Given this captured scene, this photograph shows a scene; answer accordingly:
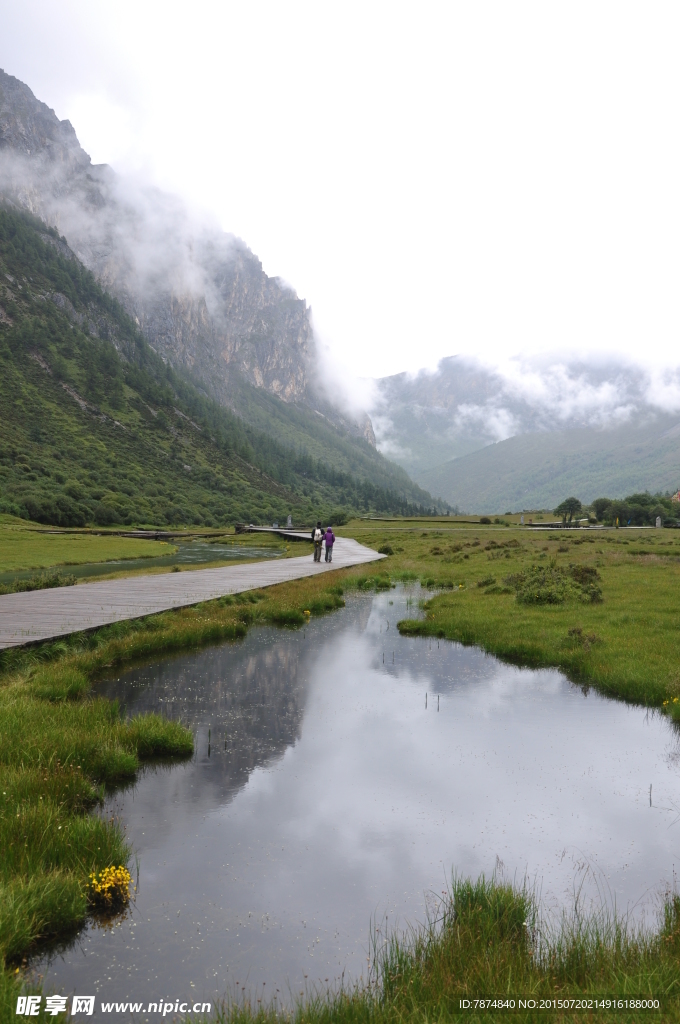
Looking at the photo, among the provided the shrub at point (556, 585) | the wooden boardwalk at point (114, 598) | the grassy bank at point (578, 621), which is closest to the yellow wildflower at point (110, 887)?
the wooden boardwalk at point (114, 598)

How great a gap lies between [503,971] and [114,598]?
22.5 meters

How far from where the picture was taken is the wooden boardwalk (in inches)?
703

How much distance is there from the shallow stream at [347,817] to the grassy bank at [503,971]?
0.52 m

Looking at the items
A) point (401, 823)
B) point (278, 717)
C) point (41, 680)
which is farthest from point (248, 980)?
point (41, 680)

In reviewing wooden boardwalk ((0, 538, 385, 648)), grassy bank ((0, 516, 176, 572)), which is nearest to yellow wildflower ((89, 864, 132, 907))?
wooden boardwalk ((0, 538, 385, 648))

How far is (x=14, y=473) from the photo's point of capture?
125 m

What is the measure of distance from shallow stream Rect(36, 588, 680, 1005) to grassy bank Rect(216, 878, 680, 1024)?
0.52 meters

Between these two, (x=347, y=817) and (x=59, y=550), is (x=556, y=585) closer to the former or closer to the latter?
(x=347, y=817)

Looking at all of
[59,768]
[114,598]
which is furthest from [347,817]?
[114,598]

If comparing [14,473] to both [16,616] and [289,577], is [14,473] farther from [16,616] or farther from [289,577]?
[16,616]

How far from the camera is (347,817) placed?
29.1 feet

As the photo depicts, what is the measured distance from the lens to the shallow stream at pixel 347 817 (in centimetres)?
606

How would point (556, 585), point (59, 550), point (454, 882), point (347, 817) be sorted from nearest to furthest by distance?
point (454, 882)
point (347, 817)
point (556, 585)
point (59, 550)

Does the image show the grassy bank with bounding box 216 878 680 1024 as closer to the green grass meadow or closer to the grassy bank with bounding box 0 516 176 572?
the green grass meadow
